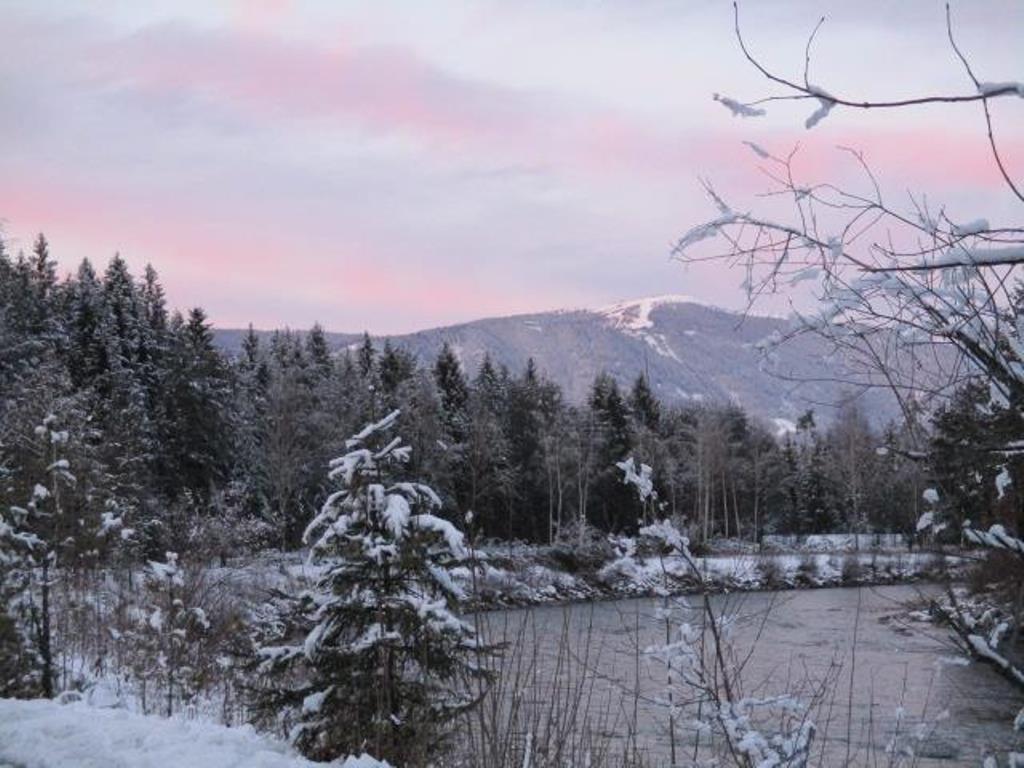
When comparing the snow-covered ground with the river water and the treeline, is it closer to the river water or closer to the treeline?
the river water

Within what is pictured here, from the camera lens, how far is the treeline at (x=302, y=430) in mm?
34469

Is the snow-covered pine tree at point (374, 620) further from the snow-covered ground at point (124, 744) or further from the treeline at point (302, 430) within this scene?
the treeline at point (302, 430)

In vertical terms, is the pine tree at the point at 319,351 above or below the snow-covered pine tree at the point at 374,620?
above

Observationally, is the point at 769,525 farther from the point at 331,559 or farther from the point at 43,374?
the point at 331,559

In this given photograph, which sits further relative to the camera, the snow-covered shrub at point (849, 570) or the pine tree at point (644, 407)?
the pine tree at point (644, 407)

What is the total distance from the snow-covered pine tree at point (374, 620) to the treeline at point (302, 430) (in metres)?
16.9

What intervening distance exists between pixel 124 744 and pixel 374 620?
7.89 ft

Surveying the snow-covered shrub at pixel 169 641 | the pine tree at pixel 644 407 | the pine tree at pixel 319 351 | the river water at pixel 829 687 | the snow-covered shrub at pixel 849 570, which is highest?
the pine tree at pixel 319 351

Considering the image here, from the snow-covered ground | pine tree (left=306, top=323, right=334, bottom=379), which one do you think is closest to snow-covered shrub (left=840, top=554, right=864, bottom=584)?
pine tree (left=306, top=323, right=334, bottom=379)

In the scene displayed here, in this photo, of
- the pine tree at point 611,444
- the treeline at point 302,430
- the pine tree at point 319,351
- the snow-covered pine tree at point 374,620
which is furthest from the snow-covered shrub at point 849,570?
the snow-covered pine tree at point 374,620

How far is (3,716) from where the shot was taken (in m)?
5.60

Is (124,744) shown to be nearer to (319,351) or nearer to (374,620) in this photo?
(374,620)

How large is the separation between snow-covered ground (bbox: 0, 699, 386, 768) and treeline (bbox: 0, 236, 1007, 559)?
18.4 meters

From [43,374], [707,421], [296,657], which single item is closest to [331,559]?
[296,657]
